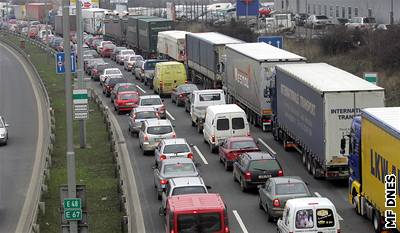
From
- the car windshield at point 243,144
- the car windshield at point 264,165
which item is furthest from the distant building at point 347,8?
the car windshield at point 264,165

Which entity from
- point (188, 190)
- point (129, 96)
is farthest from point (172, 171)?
point (129, 96)

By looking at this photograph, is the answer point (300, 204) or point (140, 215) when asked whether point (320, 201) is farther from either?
point (140, 215)

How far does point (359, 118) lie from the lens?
28.6 m

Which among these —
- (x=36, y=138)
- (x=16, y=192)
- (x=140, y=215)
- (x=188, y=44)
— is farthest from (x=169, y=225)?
(x=188, y=44)

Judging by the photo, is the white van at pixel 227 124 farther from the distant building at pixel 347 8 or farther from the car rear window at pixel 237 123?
the distant building at pixel 347 8

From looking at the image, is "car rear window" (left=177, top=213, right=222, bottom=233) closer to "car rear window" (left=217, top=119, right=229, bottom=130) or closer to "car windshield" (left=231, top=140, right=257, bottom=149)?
"car windshield" (left=231, top=140, right=257, bottom=149)

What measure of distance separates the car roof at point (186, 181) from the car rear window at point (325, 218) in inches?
200

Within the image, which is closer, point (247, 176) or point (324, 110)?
point (247, 176)

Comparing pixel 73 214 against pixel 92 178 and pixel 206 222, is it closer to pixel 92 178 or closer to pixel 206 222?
pixel 206 222

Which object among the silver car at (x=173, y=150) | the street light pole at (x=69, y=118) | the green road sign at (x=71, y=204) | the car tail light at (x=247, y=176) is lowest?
the car tail light at (x=247, y=176)

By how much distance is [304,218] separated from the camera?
2331cm

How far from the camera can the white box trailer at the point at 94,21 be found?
12614 cm

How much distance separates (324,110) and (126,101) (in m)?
22.5

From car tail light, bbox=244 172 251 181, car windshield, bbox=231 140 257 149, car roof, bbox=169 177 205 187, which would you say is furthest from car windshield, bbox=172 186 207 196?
car windshield, bbox=231 140 257 149
